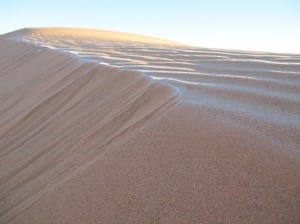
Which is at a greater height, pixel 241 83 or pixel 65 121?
pixel 241 83

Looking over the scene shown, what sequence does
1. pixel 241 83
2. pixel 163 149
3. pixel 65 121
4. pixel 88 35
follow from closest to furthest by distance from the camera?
1. pixel 163 149
2. pixel 241 83
3. pixel 65 121
4. pixel 88 35

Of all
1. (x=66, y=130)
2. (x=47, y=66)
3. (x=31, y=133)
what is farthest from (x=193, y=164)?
(x=47, y=66)

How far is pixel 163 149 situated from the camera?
1.38 metres

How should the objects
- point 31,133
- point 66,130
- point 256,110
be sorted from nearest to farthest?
point 256,110
point 66,130
point 31,133

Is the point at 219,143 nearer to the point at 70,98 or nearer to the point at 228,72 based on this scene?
the point at 228,72

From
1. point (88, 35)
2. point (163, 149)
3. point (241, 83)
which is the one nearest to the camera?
point (163, 149)

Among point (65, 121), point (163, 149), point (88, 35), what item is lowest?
point (65, 121)

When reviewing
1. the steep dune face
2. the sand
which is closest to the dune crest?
the steep dune face

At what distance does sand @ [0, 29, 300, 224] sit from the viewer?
3.63 ft

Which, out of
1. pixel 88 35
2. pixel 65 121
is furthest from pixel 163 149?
pixel 88 35

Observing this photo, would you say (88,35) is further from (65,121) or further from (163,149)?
(163,149)

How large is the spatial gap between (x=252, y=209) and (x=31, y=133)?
1540 millimetres

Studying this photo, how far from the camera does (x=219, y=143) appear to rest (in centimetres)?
132

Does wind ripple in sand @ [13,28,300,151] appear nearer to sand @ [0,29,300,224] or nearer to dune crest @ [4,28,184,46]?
sand @ [0,29,300,224]
